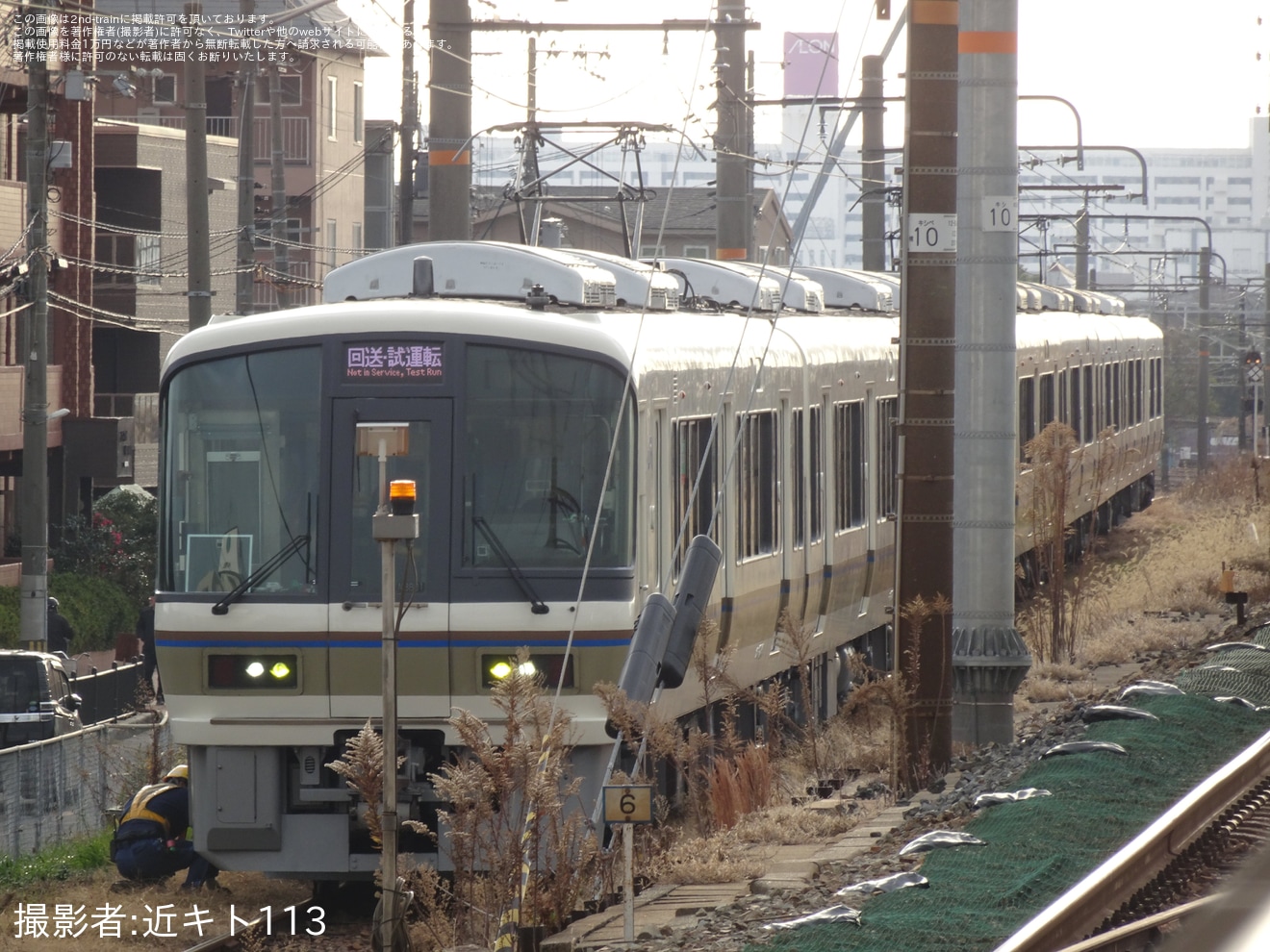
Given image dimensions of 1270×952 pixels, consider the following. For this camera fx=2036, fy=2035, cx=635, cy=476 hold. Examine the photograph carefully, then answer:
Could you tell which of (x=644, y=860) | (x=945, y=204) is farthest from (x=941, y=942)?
(x=945, y=204)

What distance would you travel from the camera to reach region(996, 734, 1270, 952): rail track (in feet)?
19.6

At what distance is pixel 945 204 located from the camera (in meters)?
10.1

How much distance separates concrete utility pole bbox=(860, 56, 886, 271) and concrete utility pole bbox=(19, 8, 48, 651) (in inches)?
338

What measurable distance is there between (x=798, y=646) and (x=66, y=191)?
937 inches

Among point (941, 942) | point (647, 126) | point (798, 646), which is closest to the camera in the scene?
point (941, 942)

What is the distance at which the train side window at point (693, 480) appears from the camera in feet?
33.3

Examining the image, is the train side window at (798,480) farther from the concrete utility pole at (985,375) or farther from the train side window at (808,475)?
the concrete utility pole at (985,375)

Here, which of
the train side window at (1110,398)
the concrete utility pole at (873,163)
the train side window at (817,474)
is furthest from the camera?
the train side window at (1110,398)

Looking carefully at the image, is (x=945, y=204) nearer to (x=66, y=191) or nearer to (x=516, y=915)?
(x=516, y=915)

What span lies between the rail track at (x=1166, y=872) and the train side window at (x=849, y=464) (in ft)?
16.5

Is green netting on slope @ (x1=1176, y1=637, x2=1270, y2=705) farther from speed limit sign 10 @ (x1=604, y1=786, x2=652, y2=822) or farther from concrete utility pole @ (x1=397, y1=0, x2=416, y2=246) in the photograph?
concrete utility pole @ (x1=397, y1=0, x2=416, y2=246)

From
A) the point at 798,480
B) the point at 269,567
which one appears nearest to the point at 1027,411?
the point at 798,480

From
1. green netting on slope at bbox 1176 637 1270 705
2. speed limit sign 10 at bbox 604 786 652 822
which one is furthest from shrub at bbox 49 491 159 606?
speed limit sign 10 at bbox 604 786 652 822

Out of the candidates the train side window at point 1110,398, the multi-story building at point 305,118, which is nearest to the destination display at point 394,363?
the train side window at point 1110,398
